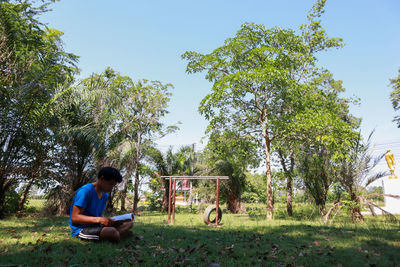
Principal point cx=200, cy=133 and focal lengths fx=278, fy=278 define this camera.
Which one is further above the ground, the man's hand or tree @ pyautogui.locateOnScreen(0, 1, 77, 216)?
tree @ pyautogui.locateOnScreen(0, 1, 77, 216)

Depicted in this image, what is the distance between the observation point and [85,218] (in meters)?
4.54

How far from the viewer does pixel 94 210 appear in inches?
191

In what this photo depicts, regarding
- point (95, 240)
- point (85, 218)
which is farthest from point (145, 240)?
point (85, 218)

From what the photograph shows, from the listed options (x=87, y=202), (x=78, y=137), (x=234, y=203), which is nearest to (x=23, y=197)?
(x=78, y=137)

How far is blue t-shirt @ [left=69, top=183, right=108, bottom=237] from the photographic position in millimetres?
4648

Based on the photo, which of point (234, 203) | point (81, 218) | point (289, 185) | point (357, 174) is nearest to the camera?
point (81, 218)

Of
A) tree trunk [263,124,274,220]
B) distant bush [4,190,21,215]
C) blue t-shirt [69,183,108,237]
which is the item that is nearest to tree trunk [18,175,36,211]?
distant bush [4,190,21,215]

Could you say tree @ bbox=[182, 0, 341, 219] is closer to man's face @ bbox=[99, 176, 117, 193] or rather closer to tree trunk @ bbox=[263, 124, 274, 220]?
tree trunk @ bbox=[263, 124, 274, 220]

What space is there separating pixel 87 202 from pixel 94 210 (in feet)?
0.77

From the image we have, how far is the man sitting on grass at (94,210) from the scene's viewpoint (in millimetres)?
4602

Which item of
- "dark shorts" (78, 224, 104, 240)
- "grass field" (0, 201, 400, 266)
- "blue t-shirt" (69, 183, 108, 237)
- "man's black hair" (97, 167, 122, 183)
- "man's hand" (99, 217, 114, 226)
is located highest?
"man's black hair" (97, 167, 122, 183)

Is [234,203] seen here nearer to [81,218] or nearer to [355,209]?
[355,209]

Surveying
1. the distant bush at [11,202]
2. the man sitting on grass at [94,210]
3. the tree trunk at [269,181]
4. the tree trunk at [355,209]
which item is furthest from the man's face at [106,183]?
the tree trunk at [269,181]

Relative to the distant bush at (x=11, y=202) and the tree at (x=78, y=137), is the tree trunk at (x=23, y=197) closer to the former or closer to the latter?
the distant bush at (x=11, y=202)
